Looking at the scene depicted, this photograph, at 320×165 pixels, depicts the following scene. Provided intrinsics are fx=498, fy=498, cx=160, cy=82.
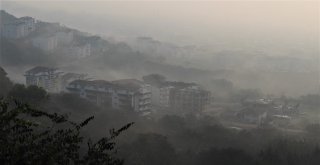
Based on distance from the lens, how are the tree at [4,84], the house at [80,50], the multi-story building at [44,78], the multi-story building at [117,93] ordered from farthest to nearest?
1. the house at [80,50]
2. the multi-story building at [44,78]
3. the multi-story building at [117,93]
4. the tree at [4,84]

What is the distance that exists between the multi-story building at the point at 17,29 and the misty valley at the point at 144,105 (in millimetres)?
62

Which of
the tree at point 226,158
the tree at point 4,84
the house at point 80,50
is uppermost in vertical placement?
the house at point 80,50

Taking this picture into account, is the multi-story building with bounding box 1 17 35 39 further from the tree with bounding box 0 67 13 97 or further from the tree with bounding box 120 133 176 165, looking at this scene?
the tree with bounding box 120 133 176 165

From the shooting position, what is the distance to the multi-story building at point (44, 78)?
784 inches

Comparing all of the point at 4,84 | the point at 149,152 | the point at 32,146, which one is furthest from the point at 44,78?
the point at 32,146

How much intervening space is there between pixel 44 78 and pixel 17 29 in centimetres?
980

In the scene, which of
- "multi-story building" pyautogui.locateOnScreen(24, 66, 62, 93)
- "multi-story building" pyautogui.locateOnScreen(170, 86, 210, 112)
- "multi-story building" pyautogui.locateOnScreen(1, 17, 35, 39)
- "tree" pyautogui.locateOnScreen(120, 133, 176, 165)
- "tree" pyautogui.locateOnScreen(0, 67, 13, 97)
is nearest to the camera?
"tree" pyautogui.locateOnScreen(120, 133, 176, 165)

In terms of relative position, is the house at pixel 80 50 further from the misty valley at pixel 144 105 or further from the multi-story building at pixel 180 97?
the multi-story building at pixel 180 97

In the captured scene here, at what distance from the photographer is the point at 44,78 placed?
2045 cm

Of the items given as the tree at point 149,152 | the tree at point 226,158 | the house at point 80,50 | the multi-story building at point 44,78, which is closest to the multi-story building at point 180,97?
the multi-story building at point 44,78

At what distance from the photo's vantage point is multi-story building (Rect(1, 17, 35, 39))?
28.8 m

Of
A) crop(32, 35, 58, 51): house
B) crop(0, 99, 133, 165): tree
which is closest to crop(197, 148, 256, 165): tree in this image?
crop(0, 99, 133, 165): tree

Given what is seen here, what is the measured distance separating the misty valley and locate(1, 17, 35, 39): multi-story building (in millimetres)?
62

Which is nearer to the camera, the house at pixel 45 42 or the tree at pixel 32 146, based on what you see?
the tree at pixel 32 146
